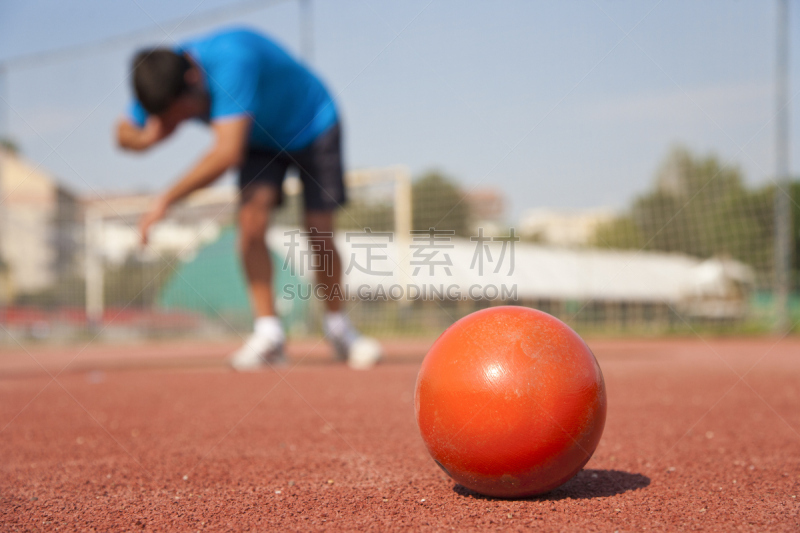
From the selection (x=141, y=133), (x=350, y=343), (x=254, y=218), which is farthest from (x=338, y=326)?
(x=141, y=133)

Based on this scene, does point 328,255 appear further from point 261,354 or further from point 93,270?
point 93,270

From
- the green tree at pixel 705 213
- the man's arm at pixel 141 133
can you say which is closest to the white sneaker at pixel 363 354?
the man's arm at pixel 141 133

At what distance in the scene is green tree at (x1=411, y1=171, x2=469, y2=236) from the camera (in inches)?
473

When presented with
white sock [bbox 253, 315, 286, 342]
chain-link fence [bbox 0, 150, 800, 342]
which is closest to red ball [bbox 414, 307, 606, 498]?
white sock [bbox 253, 315, 286, 342]

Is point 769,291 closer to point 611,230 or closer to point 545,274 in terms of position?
point 611,230

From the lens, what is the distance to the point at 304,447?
2473 mm

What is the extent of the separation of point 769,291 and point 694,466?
398 inches

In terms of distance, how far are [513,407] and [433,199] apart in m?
10.6

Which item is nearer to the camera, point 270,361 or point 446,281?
point 270,361

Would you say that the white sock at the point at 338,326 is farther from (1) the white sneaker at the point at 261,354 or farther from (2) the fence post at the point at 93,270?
(2) the fence post at the point at 93,270

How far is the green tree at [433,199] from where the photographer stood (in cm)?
1202

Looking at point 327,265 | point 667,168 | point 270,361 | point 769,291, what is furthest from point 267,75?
point 769,291

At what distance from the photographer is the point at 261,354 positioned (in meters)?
4.61

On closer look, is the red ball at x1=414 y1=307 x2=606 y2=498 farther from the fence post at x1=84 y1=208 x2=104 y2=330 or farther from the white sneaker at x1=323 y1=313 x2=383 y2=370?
the fence post at x1=84 y1=208 x2=104 y2=330
